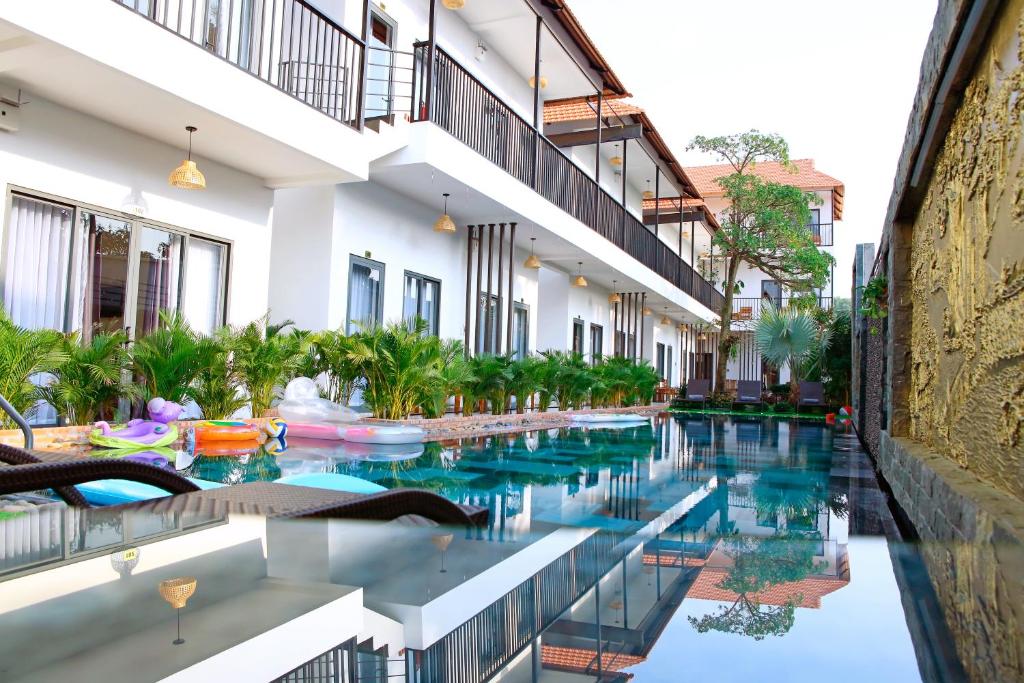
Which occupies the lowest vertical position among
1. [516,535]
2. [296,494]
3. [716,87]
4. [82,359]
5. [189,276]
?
[516,535]

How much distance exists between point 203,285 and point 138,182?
1.45 metres

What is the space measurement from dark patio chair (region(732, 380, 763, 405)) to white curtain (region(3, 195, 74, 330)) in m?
18.0

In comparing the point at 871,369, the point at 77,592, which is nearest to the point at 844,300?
the point at 871,369

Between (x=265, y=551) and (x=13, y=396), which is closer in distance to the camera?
(x=265, y=551)

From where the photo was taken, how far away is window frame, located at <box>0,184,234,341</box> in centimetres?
695

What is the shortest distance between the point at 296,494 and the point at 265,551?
21cm

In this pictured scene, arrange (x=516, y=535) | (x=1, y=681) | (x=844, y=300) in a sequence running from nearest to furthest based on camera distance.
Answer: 1. (x=1, y=681)
2. (x=516, y=535)
3. (x=844, y=300)

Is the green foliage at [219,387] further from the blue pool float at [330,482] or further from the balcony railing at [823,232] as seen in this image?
the balcony railing at [823,232]

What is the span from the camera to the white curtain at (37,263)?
23.1 ft

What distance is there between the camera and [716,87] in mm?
42906

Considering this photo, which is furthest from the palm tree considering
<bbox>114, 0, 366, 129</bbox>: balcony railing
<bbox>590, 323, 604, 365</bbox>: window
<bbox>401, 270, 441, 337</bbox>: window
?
<bbox>114, 0, 366, 129</bbox>: balcony railing

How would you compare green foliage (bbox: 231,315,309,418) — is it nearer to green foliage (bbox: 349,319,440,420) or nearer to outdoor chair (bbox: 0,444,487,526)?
green foliage (bbox: 349,319,440,420)

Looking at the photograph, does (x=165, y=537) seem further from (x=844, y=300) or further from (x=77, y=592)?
(x=844, y=300)

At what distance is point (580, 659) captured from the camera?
1856 mm
